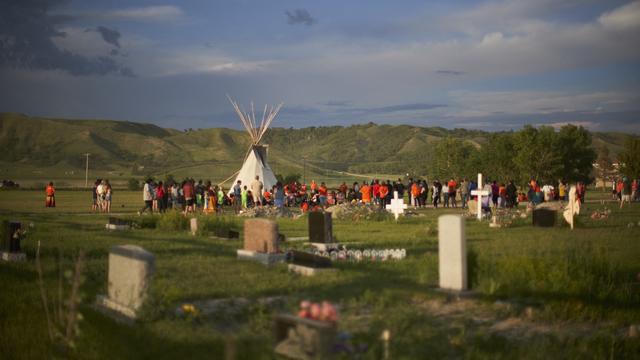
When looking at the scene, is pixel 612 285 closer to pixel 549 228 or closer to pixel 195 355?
pixel 195 355

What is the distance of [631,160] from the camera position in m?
62.2

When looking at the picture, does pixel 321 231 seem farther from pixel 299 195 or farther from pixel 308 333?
pixel 299 195

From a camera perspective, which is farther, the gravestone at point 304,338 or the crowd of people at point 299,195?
the crowd of people at point 299,195

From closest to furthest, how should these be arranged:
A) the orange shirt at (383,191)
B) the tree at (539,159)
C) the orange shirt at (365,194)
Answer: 1. the orange shirt at (365,194)
2. the orange shirt at (383,191)
3. the tree at (539,159)

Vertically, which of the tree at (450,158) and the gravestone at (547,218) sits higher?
the tree at (450,158)

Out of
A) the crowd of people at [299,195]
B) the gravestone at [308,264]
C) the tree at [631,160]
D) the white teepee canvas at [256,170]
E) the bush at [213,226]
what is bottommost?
the gravestone at [308,264]

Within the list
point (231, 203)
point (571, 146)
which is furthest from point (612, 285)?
point (571, 146)

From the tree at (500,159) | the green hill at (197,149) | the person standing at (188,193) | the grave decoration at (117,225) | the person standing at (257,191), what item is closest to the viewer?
the grave decoration at (117,225)

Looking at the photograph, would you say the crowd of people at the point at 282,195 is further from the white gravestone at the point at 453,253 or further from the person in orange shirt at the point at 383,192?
the white gravestone at the point at 453,253

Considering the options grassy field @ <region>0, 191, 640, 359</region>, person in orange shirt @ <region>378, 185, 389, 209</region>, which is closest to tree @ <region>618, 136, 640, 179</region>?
person in orange shirt @ <region>378, 185, 389, 209</region>

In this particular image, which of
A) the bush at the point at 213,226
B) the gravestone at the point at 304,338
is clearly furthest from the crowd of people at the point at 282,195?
the gravestone at the point at 304,338

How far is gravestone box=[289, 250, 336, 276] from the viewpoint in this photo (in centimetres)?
1192

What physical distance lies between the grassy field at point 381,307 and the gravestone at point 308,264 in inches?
10.0

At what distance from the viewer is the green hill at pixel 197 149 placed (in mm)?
122250
